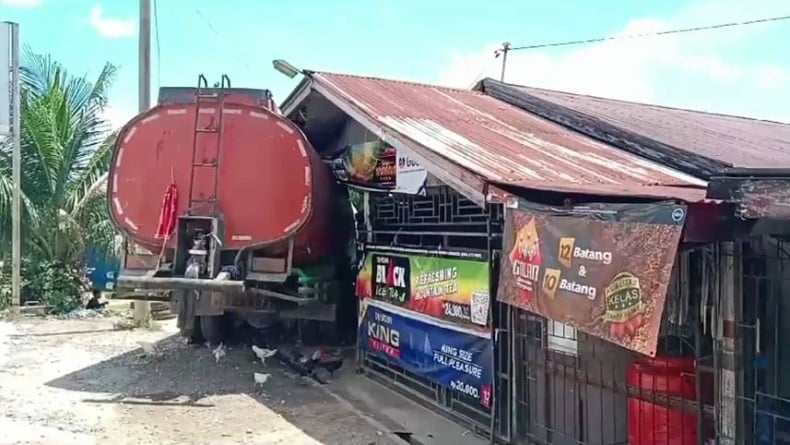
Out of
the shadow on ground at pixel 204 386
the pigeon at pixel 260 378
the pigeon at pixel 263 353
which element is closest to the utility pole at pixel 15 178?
the shadow on ground at pixel 204 386

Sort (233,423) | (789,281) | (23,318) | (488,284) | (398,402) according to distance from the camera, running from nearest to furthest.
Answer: (789,281), (488,284), (233,423), (398,402), (23,318)

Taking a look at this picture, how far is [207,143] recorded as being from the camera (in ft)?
30.1

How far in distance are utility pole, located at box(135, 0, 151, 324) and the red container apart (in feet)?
33.6

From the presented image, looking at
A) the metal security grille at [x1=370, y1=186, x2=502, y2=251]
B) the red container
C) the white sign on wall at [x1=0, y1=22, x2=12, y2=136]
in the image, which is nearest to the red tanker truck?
the metal security grille at [x1=370, y1=186, x2=502, y2=251]

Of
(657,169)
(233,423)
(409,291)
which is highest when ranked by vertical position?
(657,169)

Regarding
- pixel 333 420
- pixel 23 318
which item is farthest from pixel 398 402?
pixel 23 318

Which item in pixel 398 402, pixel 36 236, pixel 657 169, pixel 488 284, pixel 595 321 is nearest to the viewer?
pixel 595 321

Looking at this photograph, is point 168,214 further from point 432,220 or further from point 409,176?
point 432,220

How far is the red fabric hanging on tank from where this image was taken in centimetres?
908

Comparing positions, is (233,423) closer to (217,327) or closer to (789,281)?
(217,327)

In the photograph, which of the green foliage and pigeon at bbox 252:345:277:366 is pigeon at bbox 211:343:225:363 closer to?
pigeon at bbox 252:345:277:366

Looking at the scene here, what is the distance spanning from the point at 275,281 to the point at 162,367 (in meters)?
2.23

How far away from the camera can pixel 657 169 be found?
6129 millimetres

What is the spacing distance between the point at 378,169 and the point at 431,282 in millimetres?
2042
